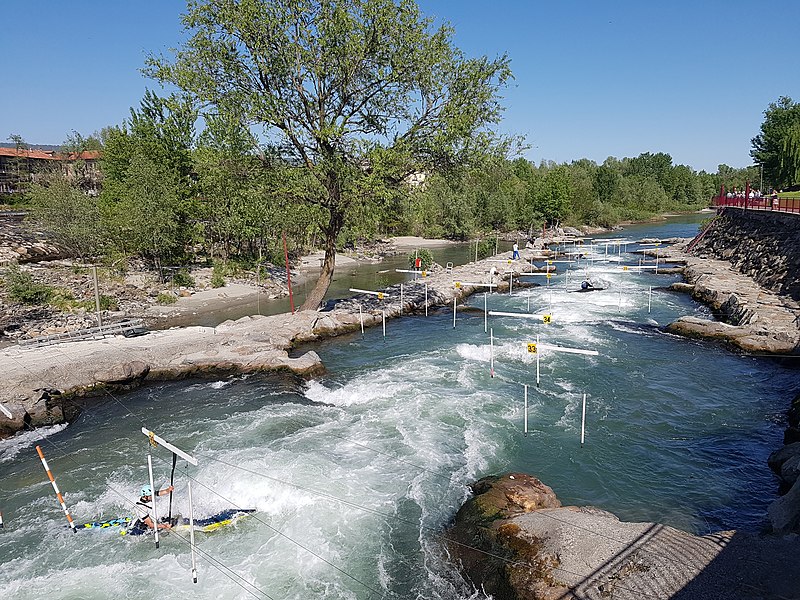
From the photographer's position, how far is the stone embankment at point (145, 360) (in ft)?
59.9

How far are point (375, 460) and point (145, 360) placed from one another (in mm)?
12502

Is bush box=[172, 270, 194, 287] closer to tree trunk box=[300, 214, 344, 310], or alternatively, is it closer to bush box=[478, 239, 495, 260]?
tree trunk box=[300, 214, 344, 310]

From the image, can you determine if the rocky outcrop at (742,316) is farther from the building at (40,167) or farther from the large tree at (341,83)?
the building at (40,167)

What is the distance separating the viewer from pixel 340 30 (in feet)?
80.4

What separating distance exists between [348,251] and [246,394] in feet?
168

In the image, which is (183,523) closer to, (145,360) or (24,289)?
(145,360)

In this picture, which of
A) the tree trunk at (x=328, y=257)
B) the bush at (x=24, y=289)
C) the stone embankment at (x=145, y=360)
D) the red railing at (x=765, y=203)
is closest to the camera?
the stone embankment at (x=145, y=360)

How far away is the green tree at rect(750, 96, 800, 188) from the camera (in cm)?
6919

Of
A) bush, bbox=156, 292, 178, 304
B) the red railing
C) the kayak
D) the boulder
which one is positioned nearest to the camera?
the kayak

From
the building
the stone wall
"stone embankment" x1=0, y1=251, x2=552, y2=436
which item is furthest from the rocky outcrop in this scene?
the building

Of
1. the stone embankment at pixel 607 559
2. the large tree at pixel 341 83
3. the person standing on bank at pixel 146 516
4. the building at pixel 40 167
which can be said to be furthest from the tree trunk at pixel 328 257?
the building at pixel 40 167

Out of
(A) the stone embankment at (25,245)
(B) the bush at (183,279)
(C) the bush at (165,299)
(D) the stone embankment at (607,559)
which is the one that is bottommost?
(D) the stone embankment at (607,559)

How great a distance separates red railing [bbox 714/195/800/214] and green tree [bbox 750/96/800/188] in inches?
435

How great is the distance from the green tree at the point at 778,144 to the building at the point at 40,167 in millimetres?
94516
